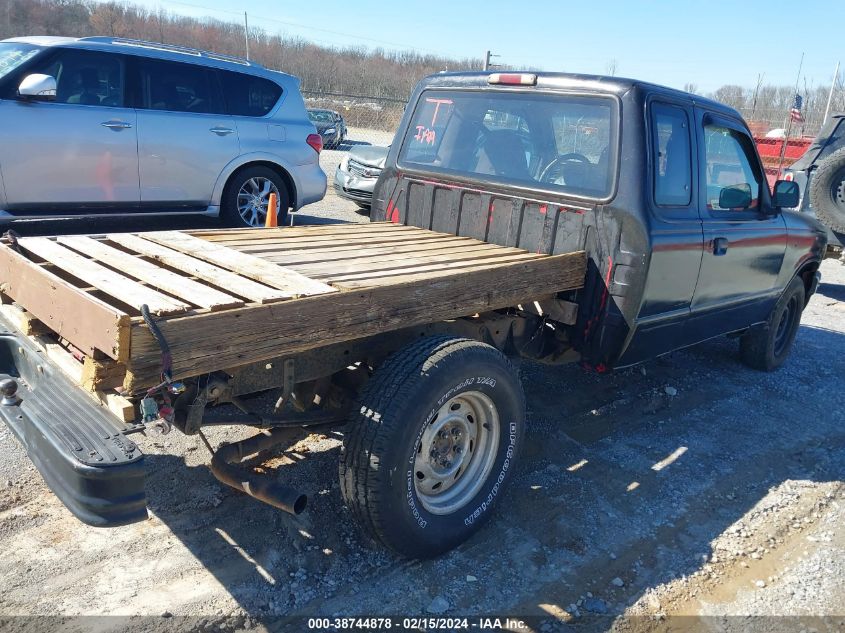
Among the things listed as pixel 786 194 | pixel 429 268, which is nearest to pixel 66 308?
pixel 429 268

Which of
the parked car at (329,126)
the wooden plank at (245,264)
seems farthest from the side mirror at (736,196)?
Result: the parked car at (329,126)

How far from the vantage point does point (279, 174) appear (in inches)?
327

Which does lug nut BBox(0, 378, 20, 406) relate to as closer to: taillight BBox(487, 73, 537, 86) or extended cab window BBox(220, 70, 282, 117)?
taillight BBox(487, 73, 537, 86)

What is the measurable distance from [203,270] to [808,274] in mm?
5200

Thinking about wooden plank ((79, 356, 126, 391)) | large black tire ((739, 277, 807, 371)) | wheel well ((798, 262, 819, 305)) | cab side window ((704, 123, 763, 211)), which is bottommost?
large black tire ((739, 277, 807, 371))

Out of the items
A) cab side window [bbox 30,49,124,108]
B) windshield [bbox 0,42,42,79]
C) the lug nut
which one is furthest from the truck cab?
windshield [bbox 0,42,42,79]

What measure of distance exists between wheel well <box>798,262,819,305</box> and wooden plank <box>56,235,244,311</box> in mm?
4973

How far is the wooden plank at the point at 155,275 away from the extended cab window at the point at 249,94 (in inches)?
202

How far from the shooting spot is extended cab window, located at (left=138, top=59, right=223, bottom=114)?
712 centimetres

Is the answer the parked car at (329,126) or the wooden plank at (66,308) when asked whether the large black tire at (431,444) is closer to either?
the wooden plank at (66,308)

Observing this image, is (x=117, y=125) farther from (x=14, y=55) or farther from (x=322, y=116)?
(x=322, y=116)

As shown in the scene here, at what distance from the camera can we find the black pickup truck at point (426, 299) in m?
2.21

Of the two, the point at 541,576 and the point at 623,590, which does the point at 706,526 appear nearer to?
the point at 623,590

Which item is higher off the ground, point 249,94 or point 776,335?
point 249,94
